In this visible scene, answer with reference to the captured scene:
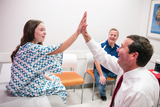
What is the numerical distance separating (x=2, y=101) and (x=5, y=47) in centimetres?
158

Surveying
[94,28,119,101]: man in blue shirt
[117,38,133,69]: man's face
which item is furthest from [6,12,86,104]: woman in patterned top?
[94,28,119,101]: man in blue shirt

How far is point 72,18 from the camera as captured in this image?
10.3 feet

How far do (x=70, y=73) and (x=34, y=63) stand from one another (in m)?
1.55

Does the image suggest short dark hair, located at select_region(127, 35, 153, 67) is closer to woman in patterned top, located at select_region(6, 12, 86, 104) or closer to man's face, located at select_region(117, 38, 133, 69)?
man's face, located at select_region(117, 38, 133, 69)

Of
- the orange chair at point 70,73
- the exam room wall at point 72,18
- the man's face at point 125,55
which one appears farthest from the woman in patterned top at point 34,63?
the exam room wall at point 72,18

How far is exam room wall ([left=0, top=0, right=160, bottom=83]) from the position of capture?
2.75 meters

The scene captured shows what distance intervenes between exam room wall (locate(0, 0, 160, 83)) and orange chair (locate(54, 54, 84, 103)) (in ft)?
0.78

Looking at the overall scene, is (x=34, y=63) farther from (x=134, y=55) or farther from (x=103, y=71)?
(x=103, y=71)

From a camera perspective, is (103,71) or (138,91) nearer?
(138,91)

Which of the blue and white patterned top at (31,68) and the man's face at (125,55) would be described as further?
the blue and white patterned top at (31,68)

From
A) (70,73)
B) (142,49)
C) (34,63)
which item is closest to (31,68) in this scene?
(34,63)

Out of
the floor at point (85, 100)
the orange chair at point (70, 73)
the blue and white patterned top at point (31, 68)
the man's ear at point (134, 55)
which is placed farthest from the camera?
the floor at point (85, 100)

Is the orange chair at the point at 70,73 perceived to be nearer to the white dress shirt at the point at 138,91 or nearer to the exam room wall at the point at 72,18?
the exam room wall at the point at 72,18

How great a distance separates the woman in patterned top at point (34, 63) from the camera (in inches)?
59.0
